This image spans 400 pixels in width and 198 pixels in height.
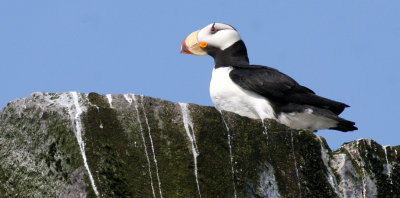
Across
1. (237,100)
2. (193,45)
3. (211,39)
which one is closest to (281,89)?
(237,100)

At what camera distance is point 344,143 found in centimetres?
923

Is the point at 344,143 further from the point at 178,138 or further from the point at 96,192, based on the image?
the point at 96,192

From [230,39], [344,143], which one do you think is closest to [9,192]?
[344,143]

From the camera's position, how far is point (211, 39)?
1119cm

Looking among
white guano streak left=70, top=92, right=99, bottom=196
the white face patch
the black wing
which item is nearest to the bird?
the black wing

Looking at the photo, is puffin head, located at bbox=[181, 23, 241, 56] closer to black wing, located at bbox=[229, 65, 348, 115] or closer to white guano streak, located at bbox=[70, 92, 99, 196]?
black wing, located at bbox=[229, 65, 348, 115]

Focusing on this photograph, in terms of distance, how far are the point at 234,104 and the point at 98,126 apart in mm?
3066

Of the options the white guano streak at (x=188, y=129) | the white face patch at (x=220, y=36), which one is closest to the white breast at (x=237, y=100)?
the white face patch at (x=220, y=36)

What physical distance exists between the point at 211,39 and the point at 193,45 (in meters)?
0.30


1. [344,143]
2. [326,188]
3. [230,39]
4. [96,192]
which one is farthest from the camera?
[230,39]

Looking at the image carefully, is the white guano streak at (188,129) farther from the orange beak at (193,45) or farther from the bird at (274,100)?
the orange beak at (193,45)

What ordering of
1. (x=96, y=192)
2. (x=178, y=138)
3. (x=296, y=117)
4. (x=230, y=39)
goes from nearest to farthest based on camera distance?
(x=96, y=192), (x=178, y=138), (x=296, y=117), (x=230, y=39)

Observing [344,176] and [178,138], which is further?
[344,176]

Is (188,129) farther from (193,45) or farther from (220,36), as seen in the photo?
(193,45)
